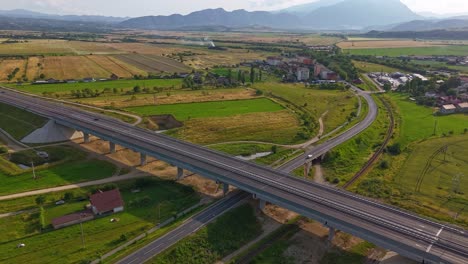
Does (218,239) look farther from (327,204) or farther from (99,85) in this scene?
(99,85)

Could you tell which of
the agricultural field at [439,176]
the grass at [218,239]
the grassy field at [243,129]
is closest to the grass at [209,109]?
the grassy field at [243,129]

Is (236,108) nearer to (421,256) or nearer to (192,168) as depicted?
(192,168)

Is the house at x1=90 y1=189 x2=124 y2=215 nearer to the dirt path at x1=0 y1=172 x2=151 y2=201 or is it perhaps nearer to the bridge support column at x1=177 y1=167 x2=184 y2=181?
the dirt path at x1=0 y1=172 x2=151 y2=201

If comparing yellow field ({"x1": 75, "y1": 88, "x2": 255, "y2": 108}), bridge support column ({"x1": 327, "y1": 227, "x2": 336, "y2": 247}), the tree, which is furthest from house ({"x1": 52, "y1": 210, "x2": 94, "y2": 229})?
yellow field ({"x1": 75, "y1": 88, "x2": 255, "y2": 108})

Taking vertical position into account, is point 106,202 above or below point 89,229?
above

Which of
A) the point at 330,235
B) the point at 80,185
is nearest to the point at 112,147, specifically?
the point at 80,185

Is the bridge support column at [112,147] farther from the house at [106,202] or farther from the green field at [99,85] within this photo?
the green field at [99,85]
